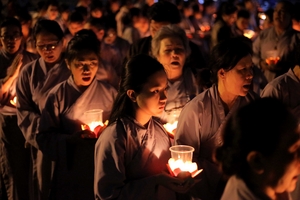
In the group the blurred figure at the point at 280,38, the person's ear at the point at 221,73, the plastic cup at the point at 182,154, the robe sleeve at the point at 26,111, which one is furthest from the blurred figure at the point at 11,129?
the blurred figure at the point at 280,38

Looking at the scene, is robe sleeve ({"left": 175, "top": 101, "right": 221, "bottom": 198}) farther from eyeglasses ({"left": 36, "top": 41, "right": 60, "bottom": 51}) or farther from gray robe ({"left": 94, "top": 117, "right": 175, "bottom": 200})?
eyeglasses ({"left": 36, "top": 41, "right": 60, "bottom": 51})

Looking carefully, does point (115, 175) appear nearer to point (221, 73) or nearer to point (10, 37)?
point (221, 73)

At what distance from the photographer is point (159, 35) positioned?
160 inches

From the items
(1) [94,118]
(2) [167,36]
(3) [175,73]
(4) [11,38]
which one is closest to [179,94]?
(3) [175,73]

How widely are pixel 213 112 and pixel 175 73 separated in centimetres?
89

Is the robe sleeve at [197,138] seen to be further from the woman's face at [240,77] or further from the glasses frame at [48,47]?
the glasses frame at [48,47]

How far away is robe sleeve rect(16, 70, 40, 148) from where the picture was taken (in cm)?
404

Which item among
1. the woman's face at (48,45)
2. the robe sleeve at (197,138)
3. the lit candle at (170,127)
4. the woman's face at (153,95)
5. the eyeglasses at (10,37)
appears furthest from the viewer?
the eyeglasses at (10,37)

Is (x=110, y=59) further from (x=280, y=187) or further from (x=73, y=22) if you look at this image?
(x=280, y=187)

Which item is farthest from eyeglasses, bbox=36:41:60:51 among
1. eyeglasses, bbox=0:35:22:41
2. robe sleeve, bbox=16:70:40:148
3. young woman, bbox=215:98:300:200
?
young woman, bbox=215:98:300:200

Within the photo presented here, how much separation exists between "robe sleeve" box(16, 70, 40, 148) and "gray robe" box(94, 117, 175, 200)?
4.40 feet

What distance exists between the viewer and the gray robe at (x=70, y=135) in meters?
3.71

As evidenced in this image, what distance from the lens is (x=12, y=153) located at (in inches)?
198

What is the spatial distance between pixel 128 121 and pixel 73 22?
4693 millimetres
